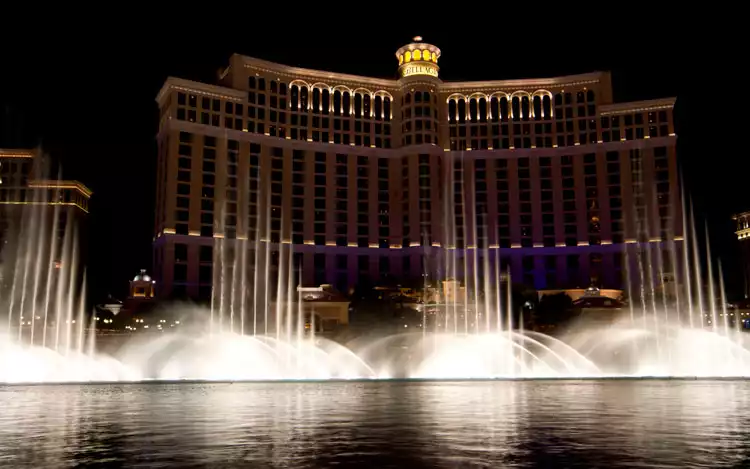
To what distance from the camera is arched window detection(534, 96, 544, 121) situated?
117875 millimetres

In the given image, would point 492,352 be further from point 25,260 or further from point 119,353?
point 25,260

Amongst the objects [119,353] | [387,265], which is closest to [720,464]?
[119,353]

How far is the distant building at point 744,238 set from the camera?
122938 millimetres

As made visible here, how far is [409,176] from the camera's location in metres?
113

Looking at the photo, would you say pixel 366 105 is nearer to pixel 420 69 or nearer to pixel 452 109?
pixel 420 69

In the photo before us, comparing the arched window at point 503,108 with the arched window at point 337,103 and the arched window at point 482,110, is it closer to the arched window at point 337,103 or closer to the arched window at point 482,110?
the arched window at point 482,110

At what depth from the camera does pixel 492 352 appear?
45656 mm

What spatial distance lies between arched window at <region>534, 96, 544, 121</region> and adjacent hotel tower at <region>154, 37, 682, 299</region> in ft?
0.82

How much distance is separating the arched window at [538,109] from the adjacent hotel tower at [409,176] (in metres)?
0.25

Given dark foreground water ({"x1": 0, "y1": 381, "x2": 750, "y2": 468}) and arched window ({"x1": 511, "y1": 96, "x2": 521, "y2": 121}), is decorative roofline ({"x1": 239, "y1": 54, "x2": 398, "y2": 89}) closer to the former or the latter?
arched window ({"x1": 511, "y1": 96, "x2": 521, "y2": 121})

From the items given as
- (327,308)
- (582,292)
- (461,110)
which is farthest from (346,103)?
(582,292)

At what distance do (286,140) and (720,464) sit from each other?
10435cm

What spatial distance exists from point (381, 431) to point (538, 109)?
366ft

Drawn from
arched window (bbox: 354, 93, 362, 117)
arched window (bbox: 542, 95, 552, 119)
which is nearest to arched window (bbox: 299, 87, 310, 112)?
arched window (bbox: 354, 93, 362, 117)
